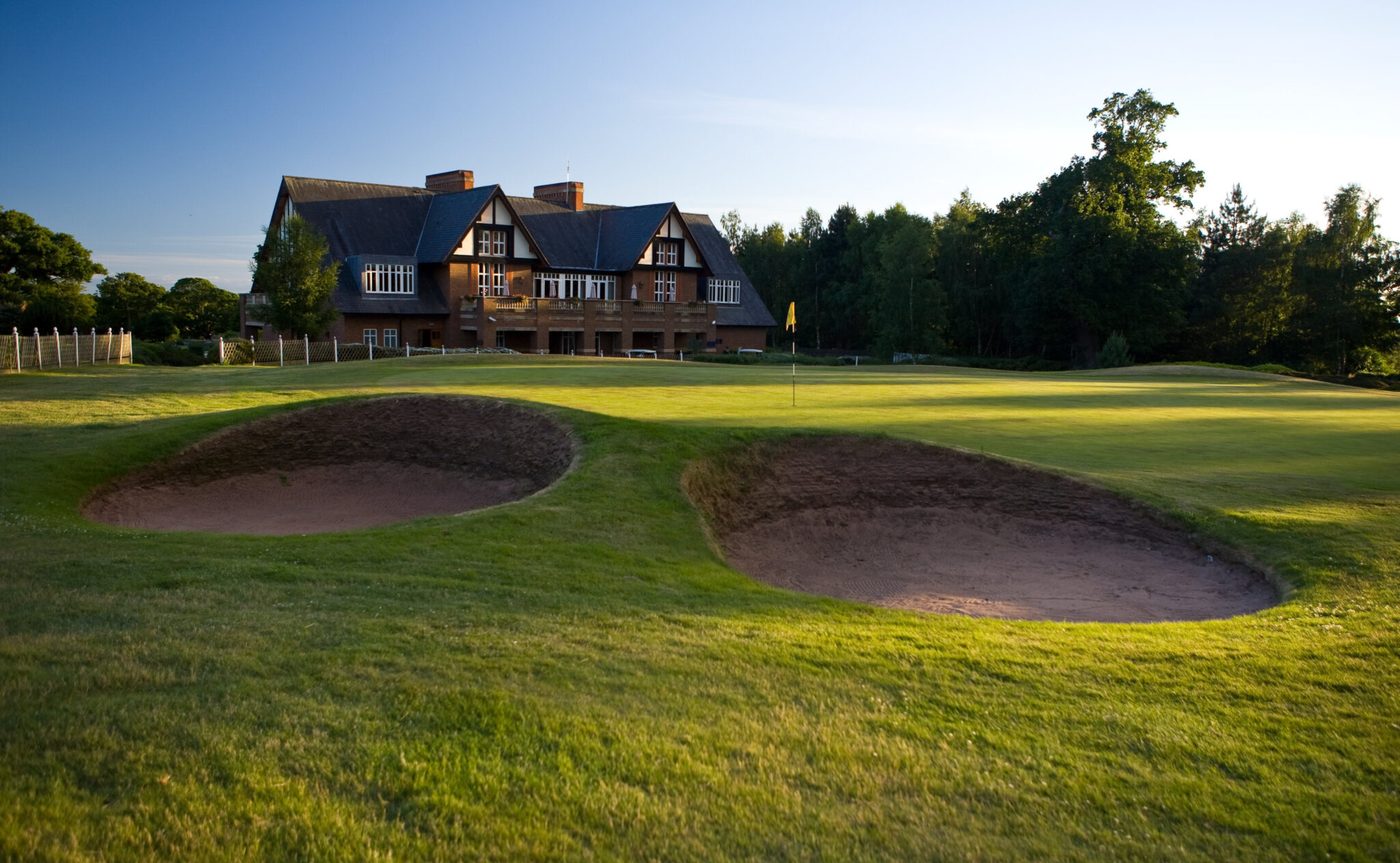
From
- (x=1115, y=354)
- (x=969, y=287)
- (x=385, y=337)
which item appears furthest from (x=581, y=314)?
(x=969, y=287)

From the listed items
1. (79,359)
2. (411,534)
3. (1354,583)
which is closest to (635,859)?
(411,534)

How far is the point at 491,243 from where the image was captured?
66.4 m

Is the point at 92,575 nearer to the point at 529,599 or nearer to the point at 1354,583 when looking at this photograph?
the point at 529,599

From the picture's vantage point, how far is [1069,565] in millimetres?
15367

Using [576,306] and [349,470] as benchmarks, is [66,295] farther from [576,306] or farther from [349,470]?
[349,470]

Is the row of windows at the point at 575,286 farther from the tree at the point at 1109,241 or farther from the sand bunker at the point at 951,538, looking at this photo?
the sand bunker at the point at 951,538

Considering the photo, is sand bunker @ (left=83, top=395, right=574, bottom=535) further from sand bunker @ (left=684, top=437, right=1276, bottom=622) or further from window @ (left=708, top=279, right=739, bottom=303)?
window @ (left=708, top=279, right=739, bottom=303)

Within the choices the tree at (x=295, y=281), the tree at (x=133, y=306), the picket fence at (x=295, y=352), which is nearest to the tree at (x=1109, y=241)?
the picket fence at (x=295, y=352)

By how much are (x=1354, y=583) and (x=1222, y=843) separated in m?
8.13

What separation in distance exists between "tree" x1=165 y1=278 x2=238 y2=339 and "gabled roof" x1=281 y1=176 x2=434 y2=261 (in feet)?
48.1

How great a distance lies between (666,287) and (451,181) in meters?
18.2

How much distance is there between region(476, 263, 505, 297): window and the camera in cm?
6606

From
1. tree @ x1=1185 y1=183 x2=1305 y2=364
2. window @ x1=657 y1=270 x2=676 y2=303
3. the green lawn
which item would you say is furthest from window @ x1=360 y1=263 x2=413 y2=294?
tree @ x1=1185 y1=183 x2=1305 y2=364

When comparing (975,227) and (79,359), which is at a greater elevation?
(975,227)
